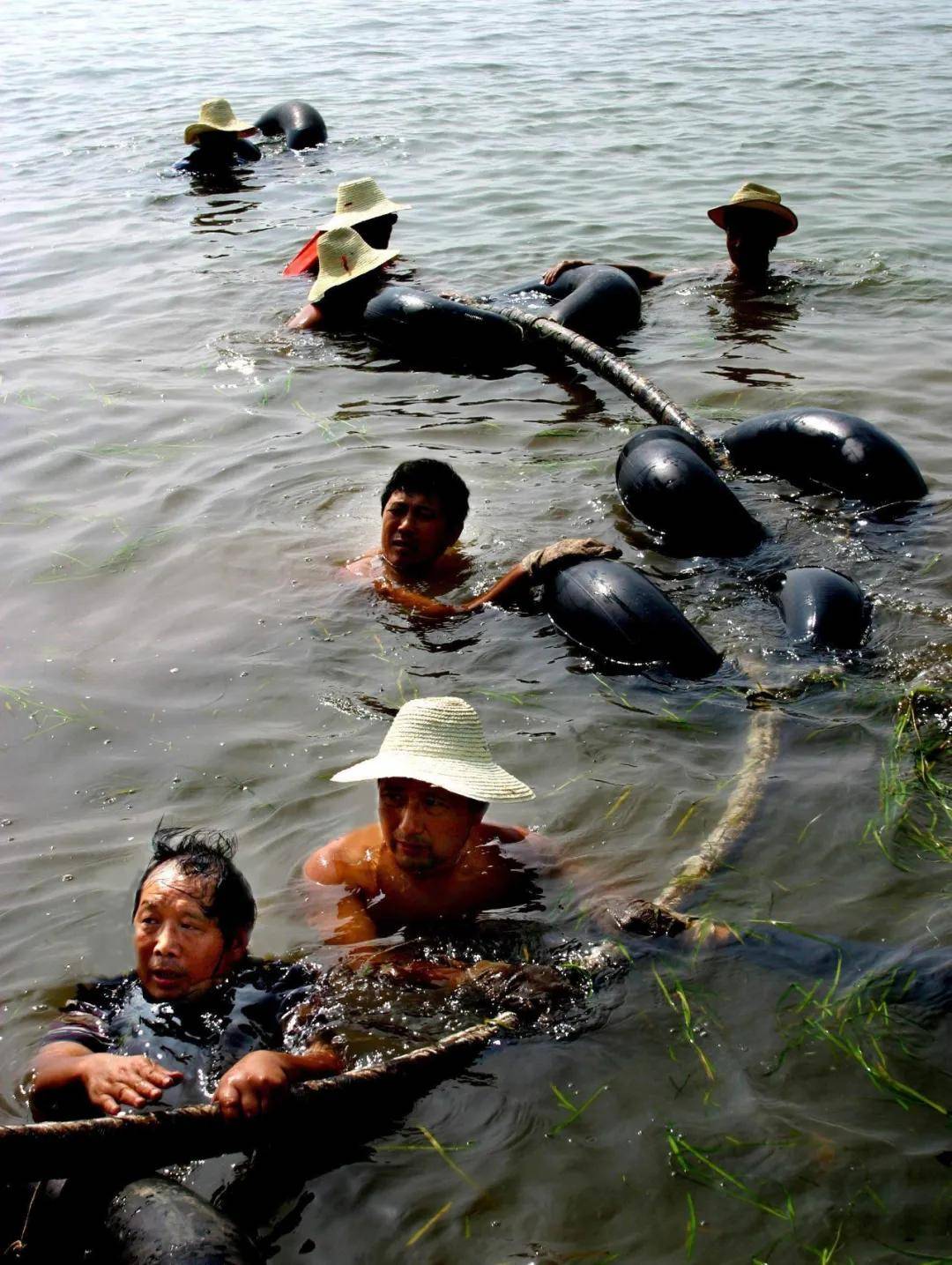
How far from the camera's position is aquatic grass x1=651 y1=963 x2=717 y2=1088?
3.03m

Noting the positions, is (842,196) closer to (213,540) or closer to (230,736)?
(213,540)

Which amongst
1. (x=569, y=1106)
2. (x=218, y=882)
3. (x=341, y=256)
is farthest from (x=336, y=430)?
(x=569, y=1106)

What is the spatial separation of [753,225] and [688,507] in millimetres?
4231

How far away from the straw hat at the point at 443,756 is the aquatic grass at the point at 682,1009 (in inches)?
24.1

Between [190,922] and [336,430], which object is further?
[336,430]

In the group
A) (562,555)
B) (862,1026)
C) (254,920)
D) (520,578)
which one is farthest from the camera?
(520,578)

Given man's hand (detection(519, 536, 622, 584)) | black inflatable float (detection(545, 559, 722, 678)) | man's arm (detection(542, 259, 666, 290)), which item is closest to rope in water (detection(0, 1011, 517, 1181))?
black inflatable float (detection(545, 559, 722, 678))

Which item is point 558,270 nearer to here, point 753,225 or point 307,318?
point 753,225

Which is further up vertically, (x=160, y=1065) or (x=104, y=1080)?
(x=104, y=1080)

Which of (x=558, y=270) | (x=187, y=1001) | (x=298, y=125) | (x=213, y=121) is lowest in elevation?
(x=187, y=1001)

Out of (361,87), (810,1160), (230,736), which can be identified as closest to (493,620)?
(230,736)

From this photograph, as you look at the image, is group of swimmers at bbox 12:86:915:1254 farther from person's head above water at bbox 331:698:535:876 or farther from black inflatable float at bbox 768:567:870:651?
black inflatable float at bbox 768:567:870:651

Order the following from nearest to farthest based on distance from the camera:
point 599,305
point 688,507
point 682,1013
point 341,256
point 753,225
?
point 682,1013 < point 688,507 < point 599,305 < point 341,256 < point 753,225

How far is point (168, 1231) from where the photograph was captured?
2447 mm
